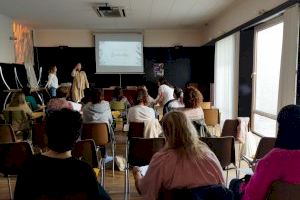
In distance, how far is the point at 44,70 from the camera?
35.7 feet

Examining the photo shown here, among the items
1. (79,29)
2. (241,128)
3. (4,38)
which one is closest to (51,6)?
(4,38)

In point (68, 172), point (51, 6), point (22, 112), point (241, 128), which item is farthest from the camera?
point (51, 6)

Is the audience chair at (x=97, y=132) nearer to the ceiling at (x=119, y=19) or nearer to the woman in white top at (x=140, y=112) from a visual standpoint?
the woman in white top at (x=140, y=112)

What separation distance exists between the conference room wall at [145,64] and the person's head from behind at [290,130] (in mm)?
9246

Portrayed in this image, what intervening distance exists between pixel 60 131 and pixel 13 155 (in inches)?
63.3

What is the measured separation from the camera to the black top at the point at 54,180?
139cm

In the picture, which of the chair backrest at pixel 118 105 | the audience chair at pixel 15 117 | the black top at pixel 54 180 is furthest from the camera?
the chair backrest at pixel 118 105

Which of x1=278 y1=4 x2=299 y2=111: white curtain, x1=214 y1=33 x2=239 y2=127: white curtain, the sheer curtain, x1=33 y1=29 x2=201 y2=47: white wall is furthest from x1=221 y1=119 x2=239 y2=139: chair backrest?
x1=33 y1=29 x2=201 y2=47: white wall

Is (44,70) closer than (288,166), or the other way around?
(288,166)

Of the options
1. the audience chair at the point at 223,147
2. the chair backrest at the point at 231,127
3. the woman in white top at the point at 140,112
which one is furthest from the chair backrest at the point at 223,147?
the woman in white top at the point at 140,112

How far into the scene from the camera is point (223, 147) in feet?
9.61

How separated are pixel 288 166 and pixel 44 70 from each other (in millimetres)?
10538

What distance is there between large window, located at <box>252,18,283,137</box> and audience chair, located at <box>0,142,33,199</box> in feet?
12.9

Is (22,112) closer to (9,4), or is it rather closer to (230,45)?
(9,4)
